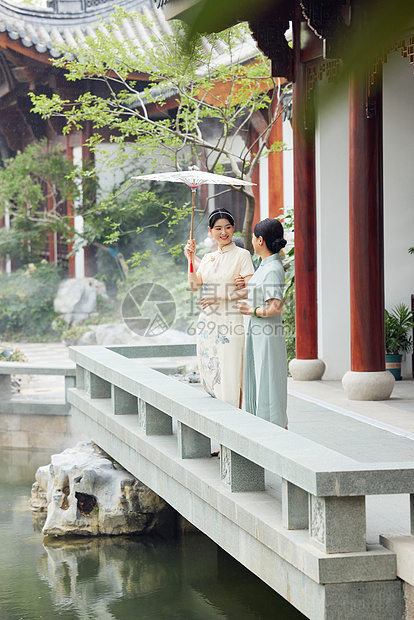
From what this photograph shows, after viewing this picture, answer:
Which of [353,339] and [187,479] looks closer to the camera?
[187,479]

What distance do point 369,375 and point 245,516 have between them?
268cm

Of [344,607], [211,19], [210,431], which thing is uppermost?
[211,19]

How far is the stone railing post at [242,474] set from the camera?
3.43 m

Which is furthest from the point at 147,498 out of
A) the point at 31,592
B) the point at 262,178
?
the point at 262,178

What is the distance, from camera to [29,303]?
1647 cm

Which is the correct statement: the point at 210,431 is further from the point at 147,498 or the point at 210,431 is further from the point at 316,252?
the point at 316,252

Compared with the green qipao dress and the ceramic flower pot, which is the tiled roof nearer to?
the ceramic flower pot

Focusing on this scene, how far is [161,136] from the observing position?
887 cm

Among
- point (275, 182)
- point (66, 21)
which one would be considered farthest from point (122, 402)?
point (66, 21)

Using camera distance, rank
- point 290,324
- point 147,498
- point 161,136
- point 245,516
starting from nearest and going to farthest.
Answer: point 245,516
point 147,498
point 290,324
point 161,136

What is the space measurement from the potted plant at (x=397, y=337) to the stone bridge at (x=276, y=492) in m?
2.64

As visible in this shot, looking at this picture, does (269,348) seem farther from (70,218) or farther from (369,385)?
(70,218)

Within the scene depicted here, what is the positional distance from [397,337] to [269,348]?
341cm

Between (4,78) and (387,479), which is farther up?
(4,78)
